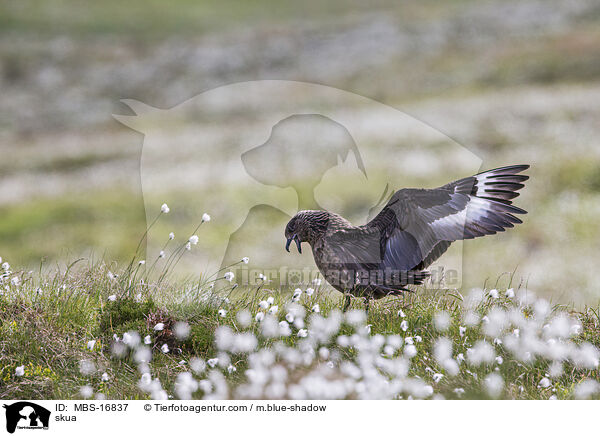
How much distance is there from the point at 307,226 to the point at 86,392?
1.97 metres

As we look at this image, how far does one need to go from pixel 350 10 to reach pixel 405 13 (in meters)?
3.35

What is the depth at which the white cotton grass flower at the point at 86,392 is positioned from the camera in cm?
389

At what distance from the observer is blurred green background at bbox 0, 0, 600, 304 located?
925 centimetres

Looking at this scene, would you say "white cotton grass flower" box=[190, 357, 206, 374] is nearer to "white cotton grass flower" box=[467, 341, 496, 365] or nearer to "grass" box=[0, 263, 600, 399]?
"grass" box=[0, 263, 600, 399]

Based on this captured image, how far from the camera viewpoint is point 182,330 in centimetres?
418

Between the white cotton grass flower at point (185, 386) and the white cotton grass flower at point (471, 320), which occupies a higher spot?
the white cotton grass flower at point (471, 320)

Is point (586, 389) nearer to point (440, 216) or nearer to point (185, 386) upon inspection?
point (440, 216)

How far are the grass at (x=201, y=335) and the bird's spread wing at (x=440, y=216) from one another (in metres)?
0.36

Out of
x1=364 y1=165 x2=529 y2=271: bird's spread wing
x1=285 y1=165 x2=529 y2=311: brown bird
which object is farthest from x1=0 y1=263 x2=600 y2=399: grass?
x1=364 y1=165 x2=529 y2=271: bird's spread wing

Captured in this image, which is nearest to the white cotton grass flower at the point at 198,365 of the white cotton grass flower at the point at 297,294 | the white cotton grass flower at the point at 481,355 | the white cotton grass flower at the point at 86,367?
the white cotton grass flower at the point at 86,367

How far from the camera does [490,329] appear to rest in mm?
4109

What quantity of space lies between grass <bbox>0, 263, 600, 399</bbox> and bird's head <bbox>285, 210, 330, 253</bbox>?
45 centimetres

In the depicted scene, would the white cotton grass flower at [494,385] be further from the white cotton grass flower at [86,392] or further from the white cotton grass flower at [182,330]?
the white cotton grass flower at [86,392]
